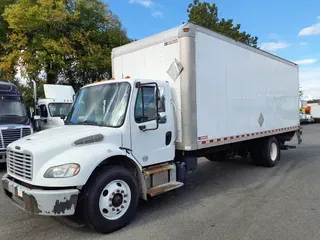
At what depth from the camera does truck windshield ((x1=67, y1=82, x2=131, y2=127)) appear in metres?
4.96

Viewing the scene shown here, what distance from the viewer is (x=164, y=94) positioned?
18.2 feet

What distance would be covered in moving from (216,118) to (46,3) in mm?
16768

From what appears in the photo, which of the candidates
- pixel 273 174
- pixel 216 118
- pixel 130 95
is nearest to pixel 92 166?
pixel 130 95

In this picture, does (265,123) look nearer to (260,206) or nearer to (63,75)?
(260,206)

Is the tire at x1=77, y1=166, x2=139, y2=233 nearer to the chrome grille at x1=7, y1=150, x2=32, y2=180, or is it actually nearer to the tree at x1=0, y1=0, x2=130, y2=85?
the chrome grille at x1=7, y1=150, x2=32, y2=180

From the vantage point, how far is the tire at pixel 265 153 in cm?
912

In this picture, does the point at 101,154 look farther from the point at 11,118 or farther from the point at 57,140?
the point at 11,118

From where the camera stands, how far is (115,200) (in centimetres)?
454

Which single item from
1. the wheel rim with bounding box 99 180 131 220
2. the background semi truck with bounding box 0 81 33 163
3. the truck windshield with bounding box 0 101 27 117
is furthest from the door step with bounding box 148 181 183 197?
the truck windshield with bounding box 0 101 27 117

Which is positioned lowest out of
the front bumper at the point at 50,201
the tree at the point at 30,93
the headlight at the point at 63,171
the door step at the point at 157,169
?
the front bumper at the point at 50,201

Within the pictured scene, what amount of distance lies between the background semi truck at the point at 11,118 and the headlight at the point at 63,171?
220 inches

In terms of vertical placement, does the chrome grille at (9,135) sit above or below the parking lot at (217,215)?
above

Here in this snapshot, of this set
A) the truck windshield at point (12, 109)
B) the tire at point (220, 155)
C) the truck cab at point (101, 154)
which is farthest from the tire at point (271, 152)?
the truck windshield at point (12, 109)

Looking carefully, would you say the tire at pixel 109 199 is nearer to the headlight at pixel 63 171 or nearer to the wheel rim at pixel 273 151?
the headlight at pixel 63 171
